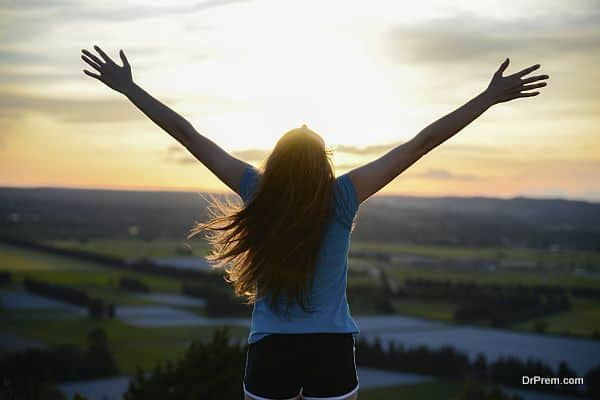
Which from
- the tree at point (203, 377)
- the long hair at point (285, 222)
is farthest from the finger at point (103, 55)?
the tree at point (203, 377)

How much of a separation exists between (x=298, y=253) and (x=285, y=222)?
0.12 m

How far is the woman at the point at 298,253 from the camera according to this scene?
2352 millimetres

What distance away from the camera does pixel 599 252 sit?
64812mm

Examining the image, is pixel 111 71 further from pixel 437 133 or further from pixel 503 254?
pixel 503 254

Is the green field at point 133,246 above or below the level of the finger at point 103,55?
below

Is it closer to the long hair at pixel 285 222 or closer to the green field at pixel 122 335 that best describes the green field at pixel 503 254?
the green field at pixel 122 335

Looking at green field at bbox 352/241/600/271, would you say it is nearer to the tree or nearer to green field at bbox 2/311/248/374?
green field at bbox 2/311/248/374

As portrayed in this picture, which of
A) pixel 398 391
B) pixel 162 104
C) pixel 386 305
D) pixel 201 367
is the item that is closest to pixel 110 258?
pixel 386 305

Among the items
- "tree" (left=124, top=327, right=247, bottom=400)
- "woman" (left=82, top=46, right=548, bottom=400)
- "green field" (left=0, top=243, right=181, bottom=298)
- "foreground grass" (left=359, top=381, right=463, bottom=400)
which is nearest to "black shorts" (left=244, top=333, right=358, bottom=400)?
"woman" (left=82, top=46, right=548, bottom=400)

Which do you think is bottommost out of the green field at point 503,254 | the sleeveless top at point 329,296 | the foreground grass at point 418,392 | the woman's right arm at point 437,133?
the foreground grass at point 418,392

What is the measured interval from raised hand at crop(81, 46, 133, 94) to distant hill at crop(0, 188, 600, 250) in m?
63.7

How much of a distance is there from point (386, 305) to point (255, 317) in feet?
155

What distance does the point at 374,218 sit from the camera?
2854 inches

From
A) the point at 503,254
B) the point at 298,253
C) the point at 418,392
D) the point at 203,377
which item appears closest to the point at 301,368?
the point at 298,253
